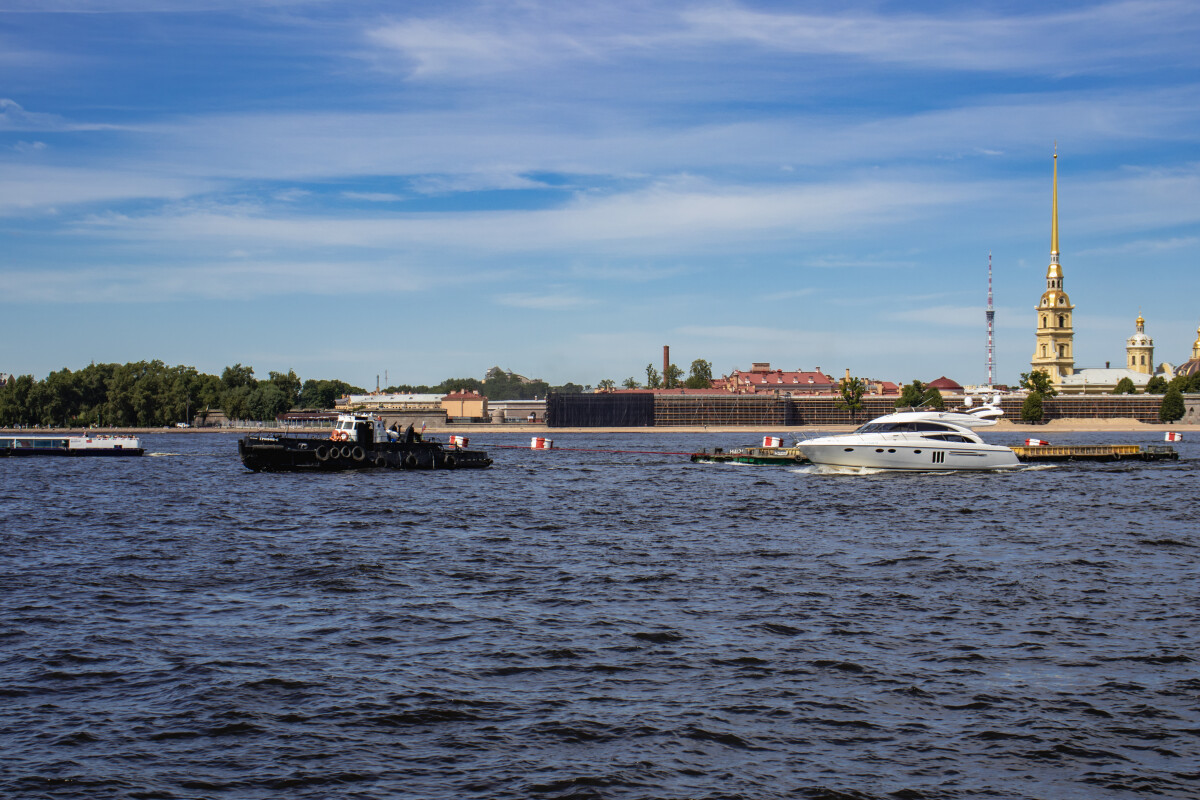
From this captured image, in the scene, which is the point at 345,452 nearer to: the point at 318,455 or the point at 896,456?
the point at 318,455

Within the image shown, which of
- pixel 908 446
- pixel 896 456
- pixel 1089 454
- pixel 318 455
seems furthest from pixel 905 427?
pixel 318 455

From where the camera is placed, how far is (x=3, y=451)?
108062mm

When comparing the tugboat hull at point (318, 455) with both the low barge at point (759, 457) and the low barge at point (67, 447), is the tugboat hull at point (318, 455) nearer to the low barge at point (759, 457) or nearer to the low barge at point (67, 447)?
the low barge at point (759, 457)

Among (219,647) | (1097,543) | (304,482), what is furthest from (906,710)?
(304,482)

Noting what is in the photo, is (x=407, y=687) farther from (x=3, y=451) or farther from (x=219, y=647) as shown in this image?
(x=3, y=451)

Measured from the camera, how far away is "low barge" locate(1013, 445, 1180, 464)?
251 ft

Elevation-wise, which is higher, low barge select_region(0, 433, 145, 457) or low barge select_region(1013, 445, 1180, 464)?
low barge select_region(0, 433, 145, 457)

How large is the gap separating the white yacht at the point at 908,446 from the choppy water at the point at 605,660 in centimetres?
1855

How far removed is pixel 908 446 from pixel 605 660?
43.4 meters

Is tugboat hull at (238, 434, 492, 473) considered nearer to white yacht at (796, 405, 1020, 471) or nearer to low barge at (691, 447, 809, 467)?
low barge at (691, 447, 809, 467)

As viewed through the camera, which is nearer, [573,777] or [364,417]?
[573,777]

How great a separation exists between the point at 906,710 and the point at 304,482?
5446 centimetres

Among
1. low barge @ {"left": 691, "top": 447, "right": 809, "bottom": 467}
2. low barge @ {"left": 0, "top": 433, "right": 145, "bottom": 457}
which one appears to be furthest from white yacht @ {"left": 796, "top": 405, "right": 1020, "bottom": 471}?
low barge @ {"left": 0, "top": 433, "right": 145, "bottom": 457}

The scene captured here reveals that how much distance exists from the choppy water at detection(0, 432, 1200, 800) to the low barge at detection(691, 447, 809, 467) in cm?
3413
